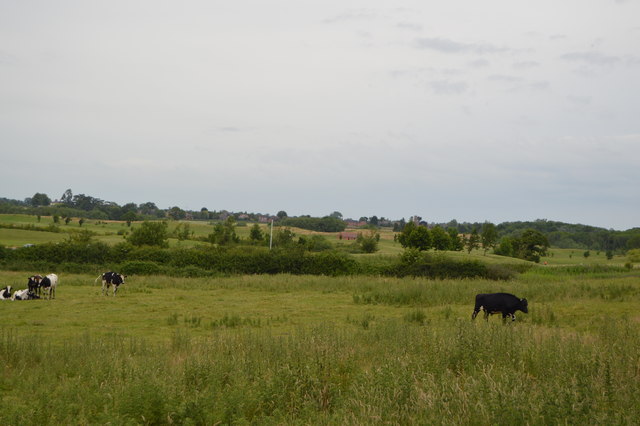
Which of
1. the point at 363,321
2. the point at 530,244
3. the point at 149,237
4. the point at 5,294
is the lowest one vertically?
the point at 5,294

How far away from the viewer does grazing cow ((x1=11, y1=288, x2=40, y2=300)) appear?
22.4m

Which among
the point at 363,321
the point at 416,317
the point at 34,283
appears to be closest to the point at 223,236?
the point at 34,283

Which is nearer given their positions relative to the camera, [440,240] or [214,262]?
[214,262]

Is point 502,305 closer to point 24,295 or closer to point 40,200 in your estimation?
point 24,295

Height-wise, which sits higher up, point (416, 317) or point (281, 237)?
point (281, 237)

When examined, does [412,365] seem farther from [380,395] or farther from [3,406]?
[3,406]

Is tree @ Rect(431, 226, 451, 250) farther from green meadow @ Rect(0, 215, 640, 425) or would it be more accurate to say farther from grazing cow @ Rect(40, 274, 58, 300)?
green meadow @ Rect(0, 215, 640, 425)

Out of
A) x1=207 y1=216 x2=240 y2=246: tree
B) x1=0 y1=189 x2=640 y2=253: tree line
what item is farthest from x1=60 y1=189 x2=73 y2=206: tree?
x1=207 y1=216 x2=240 y2=246: tree

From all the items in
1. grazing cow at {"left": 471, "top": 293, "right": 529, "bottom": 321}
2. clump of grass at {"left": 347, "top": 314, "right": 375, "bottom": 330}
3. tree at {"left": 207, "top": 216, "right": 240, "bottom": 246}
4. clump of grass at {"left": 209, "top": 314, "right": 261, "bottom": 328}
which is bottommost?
clump of grass at {"left": 209, "top": 314, "right": 261, "bottom": 328}

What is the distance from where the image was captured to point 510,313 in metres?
16.2

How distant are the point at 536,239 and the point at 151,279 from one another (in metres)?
75.7

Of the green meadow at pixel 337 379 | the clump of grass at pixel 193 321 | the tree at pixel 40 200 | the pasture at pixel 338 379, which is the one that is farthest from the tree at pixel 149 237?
the tree at pixel 40 200

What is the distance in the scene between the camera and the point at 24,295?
74.0ft

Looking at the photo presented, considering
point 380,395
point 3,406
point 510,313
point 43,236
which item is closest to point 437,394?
point 380,395
